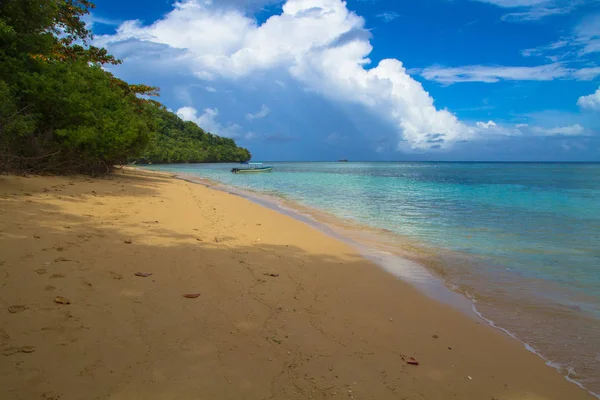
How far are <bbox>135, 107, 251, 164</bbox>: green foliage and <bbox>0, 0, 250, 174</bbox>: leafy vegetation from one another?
251 feet

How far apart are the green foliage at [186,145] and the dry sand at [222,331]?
304ft

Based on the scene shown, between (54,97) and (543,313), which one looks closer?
(543,313)

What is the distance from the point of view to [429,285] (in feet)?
19.3

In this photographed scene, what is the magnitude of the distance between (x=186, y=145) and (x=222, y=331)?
116087mm

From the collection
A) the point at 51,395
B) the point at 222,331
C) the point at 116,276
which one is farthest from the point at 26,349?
the point at 116,276

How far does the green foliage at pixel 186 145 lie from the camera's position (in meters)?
99.1

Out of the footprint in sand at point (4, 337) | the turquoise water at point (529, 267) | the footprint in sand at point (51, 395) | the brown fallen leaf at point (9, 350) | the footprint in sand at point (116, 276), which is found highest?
the footprint in sand at point (116, 276)

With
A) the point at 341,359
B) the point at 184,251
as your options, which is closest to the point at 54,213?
the point at 184,251

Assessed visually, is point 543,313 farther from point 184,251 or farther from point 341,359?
point 184,251

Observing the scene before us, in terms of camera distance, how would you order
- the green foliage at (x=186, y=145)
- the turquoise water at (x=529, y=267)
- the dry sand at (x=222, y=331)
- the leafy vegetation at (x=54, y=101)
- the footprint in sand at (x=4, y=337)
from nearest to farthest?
the dry sand at (x=222, y=331) → the footprint in sand at (x=4, y=337) → the turquoise water at (x=529, y=267) → the leafy vegetation at (x=54, y=101) → the green foliage at (x=186, y=145)

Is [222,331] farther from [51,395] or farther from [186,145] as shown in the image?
[186,145]

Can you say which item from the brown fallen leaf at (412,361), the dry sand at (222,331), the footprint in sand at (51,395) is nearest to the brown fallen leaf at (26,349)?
the dry sand at (222,331)

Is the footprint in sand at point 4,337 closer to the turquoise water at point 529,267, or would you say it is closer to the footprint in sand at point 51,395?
the footprint in sand at point 51,395

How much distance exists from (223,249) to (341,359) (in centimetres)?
395
